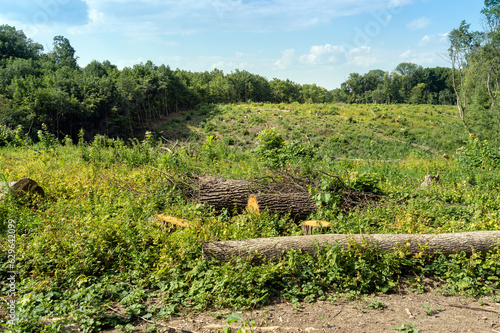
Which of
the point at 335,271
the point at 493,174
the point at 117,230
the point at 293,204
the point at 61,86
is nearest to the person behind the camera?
the point at 335,271

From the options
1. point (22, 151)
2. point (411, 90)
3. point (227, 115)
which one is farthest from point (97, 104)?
point (411, 90)

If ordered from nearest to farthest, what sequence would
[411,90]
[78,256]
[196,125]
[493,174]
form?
[78,256], [493,174], [196,125], [411,90]

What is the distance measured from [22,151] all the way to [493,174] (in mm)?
14670

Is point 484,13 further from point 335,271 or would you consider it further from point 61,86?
point 61,86

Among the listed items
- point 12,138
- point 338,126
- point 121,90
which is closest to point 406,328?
point 12,138

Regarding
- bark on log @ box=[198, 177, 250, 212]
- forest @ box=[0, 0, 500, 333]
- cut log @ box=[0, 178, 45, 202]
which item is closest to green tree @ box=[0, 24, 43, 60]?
forest @ box=[0, 0, 500, 333]

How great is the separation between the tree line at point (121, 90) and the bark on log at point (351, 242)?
54.8 feet

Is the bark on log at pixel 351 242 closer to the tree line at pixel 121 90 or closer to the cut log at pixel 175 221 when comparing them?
the cut log at pixel 175 221

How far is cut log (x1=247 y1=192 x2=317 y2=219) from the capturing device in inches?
233

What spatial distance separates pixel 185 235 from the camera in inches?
182

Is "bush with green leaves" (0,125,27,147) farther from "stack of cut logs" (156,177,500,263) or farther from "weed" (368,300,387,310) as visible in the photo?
"weed" (368,300,387,310)

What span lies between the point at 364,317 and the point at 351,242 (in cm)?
109

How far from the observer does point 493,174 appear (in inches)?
322

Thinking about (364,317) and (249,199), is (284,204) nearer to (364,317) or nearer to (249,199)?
(249,199)
